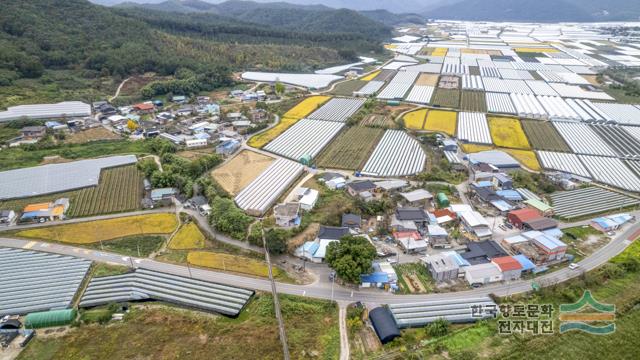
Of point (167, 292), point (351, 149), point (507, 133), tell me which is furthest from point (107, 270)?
point (507, 133)

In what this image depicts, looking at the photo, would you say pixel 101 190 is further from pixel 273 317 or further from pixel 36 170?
pixel 273 317

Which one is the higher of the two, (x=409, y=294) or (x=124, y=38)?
(x=124, y=38)

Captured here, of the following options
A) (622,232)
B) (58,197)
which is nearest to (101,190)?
(58,197)

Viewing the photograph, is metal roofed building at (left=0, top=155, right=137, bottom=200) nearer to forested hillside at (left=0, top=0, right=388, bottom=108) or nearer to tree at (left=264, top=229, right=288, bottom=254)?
tree at (left=264, top=229, right=288, bottom=254)

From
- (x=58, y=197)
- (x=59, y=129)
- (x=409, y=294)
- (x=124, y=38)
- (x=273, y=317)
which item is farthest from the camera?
(x=124, y=38)

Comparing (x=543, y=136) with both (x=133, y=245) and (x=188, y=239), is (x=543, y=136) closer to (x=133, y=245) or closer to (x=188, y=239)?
(x=188, y=239)

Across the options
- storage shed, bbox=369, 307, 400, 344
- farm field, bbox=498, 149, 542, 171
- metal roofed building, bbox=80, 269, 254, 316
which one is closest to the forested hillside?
metal roofed building, bbox=80, 269, 254, 316
